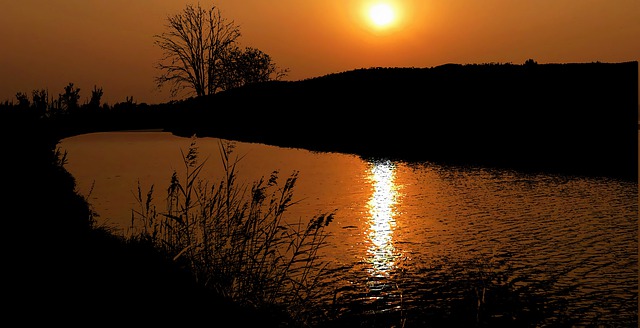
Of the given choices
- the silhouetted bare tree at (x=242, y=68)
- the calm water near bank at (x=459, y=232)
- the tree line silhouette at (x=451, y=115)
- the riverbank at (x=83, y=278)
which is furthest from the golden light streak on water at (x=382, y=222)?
the silhouetted bare tree at (x=242, y=68)

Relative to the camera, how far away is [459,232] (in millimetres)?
10742

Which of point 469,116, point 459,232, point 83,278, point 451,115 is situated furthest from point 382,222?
point 451,115

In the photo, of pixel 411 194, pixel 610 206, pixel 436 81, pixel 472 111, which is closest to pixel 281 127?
pixel 436 81

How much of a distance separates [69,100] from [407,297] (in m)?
43.5

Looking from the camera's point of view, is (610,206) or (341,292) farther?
(610,206)

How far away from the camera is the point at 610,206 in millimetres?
12914

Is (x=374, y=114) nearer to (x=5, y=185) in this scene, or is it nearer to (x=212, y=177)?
(x=212, y=177)

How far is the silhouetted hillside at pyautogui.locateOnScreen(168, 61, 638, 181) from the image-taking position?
23.9m

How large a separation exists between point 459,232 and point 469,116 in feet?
72.9

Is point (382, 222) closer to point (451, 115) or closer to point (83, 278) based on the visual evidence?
point (83, 278)

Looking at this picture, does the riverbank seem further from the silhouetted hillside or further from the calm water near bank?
the silhouetted hillside

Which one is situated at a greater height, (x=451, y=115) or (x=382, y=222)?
(x=451, y=115)

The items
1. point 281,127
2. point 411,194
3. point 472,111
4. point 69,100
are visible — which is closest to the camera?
point 411,194

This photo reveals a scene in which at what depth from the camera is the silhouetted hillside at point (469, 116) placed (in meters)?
23.9
